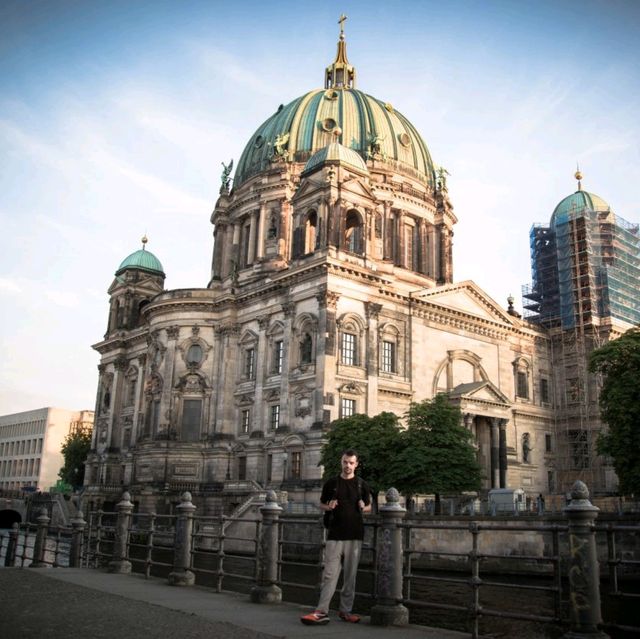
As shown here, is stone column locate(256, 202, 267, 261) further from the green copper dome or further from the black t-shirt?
the black t-shirt

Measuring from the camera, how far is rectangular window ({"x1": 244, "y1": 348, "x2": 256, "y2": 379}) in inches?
2079

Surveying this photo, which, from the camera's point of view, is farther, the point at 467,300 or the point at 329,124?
the point at 329,124

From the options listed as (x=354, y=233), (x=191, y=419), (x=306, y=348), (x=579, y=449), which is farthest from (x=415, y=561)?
(x=354, y=233)

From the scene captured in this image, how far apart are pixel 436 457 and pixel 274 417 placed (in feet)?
46.5

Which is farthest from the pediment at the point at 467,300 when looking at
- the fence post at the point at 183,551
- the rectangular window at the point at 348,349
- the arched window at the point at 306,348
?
the fence post at the point at 183,551

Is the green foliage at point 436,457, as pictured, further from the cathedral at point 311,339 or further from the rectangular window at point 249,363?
the rectangular window at point 249,363

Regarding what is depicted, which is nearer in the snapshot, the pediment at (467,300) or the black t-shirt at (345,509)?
the black t-shirt at (345,509)

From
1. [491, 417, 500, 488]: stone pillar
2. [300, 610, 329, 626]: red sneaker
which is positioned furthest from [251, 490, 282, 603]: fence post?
[491, 417, 500, 488]: stone pillar

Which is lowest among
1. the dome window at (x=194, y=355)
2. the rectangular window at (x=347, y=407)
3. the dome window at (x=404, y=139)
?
the rectangular window at (x=347, y=407)

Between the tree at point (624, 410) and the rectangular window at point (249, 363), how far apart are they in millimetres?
24541

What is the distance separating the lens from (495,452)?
52250mm

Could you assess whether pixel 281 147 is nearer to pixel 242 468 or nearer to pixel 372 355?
pixel 372 355

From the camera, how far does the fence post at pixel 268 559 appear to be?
1378 centimetres

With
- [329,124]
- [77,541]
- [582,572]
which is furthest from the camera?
[329,124]
